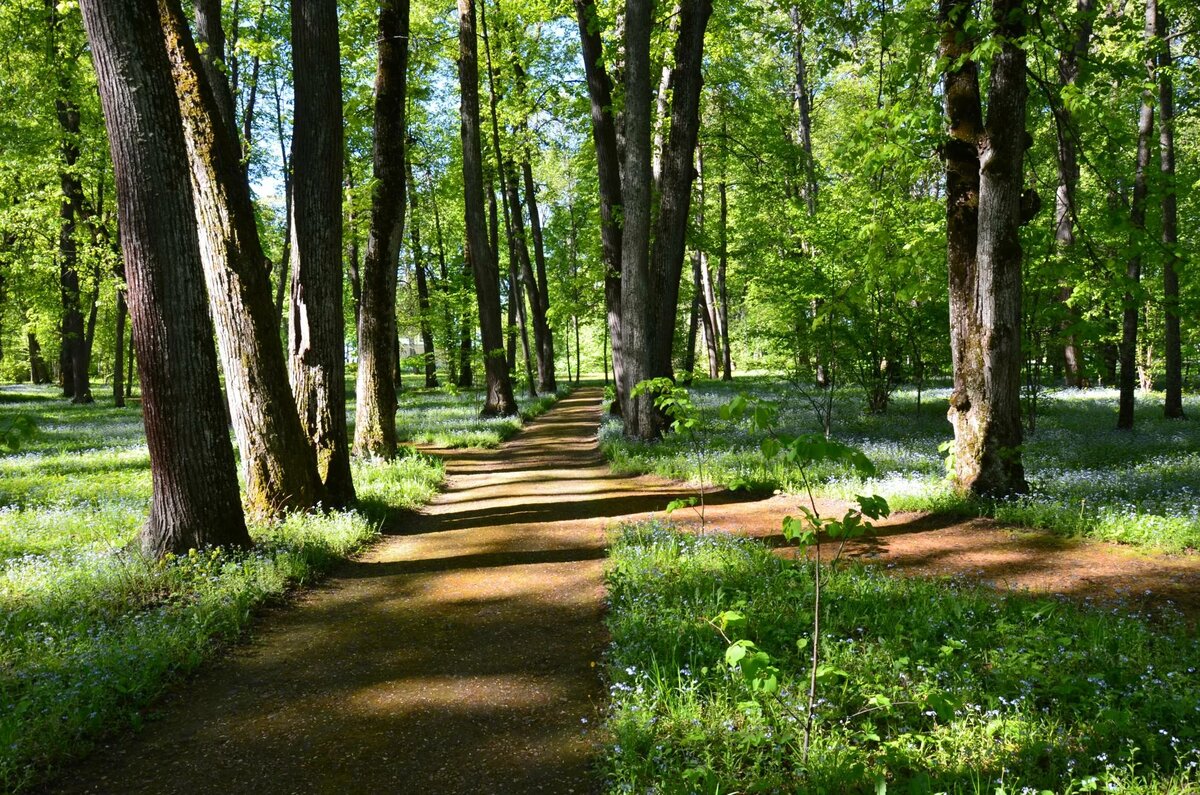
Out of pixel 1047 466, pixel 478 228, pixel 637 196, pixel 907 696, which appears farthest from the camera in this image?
pixel 478 228

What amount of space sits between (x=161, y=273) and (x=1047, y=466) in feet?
37.2

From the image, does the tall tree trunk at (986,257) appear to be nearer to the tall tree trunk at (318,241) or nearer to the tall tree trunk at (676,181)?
the tall tree trunk at (676,181)

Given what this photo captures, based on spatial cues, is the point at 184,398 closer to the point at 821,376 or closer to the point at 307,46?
the point at 307,46

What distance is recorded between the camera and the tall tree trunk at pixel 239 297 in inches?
263

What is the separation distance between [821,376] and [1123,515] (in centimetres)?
2201

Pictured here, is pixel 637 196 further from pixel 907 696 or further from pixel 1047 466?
pixel 907 696

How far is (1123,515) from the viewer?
6547mm

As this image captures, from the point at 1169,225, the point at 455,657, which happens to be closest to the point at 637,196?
the point at 455,657

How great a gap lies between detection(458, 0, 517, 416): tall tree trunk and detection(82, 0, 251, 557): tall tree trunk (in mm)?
12844

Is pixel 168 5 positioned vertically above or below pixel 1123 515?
above

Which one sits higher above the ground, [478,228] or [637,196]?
[478,228]

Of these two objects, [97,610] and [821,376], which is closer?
[97,610]

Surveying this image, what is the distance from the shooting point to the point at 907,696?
3.62 metres

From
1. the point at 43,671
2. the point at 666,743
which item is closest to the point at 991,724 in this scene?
the point at 666,743
